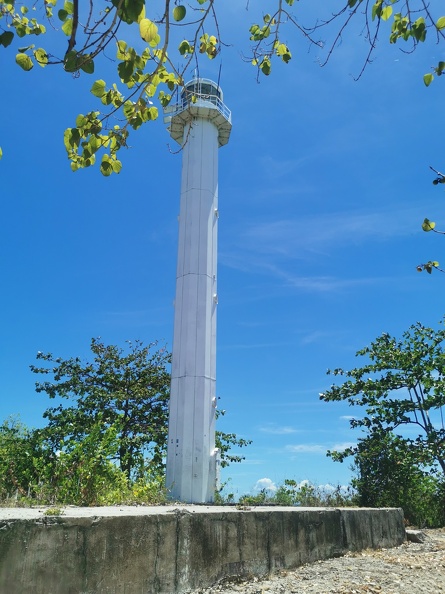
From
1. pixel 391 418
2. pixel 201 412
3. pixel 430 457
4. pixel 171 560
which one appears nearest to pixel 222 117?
pixel 201 412

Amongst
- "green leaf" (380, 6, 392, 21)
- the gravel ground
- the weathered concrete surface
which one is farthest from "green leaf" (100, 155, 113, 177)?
the gravel ground

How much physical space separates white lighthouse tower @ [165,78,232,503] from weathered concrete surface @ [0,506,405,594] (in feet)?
18.2

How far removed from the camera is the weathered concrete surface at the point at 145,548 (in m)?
4.03

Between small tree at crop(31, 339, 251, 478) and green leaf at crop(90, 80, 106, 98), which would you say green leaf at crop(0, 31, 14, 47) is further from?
small tree at crop(31, 339, 251, 478)

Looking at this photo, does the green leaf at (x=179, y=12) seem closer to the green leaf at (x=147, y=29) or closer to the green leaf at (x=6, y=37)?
the green leaf at (x=147, y=29)

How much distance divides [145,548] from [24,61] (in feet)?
13.9

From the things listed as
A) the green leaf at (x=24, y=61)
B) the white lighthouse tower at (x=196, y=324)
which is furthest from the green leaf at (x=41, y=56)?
the white lighthouse tower at (x=196, y=324)

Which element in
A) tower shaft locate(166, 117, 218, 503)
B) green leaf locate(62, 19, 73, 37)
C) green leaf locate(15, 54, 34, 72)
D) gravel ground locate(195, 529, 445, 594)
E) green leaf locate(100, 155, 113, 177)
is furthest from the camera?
tower shaft locate(166, 117, 218, 503)

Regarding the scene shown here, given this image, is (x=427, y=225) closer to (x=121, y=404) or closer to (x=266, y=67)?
(x=266, y=67)

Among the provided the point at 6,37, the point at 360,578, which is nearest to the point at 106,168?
the point at 6,37

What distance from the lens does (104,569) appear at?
4473 millimetres

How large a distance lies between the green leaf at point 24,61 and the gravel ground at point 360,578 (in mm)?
4978

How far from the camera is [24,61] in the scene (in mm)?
3492

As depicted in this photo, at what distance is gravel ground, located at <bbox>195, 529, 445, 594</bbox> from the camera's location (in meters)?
5.50
